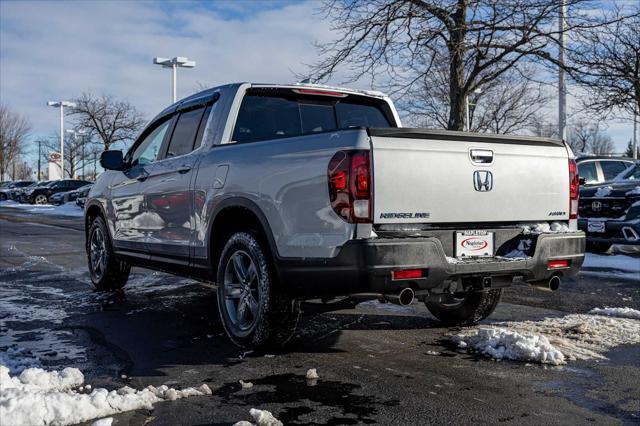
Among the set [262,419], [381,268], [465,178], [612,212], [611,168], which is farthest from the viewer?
[611,168]

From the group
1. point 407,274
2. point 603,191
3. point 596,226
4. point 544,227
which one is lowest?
point 407,274

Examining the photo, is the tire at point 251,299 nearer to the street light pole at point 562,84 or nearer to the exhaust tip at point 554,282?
the exhaust tip at point 554,282

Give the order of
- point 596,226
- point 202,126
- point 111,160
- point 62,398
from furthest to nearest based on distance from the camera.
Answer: point 596,226, point 111,160, point 202,126, point 62,398

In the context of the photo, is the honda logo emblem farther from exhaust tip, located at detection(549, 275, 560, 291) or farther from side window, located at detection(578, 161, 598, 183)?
side window, located at detection(578, 161, 598, 183)

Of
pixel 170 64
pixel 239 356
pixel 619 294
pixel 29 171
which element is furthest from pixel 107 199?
pixel 29 171

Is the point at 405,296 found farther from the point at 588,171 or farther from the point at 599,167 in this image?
the point at 599,167

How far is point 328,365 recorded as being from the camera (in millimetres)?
4133

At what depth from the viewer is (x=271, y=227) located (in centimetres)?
416

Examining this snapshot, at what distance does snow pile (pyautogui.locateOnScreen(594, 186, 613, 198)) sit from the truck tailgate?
6318 millimetres

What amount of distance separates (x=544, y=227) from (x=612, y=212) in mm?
6511

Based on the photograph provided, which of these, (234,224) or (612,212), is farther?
(612,212)

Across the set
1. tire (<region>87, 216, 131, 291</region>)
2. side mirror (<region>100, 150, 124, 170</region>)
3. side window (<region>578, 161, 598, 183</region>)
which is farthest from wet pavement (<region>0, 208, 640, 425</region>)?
side window (<region>578, 161, 598, 183</region>)

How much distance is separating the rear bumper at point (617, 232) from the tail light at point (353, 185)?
25.0 feet

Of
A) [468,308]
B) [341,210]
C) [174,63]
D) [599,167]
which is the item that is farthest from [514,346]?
[174,63]
